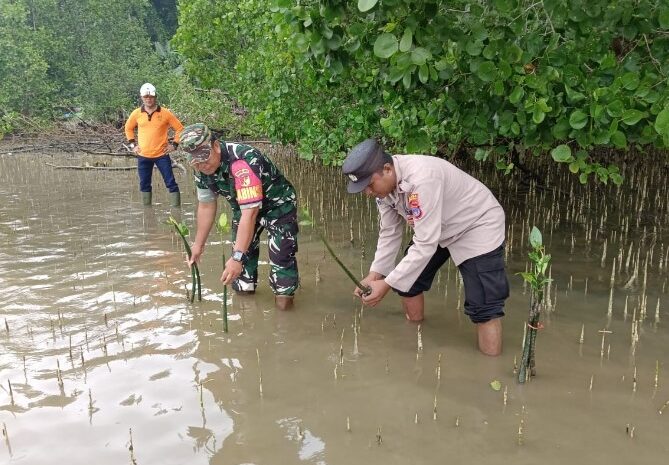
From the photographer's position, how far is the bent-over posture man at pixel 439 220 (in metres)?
3.06

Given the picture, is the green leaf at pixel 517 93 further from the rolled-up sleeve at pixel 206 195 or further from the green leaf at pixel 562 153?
the rolled-up sleeve at pixel 206 195

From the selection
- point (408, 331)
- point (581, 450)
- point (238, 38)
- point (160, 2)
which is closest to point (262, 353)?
point (408, 331)

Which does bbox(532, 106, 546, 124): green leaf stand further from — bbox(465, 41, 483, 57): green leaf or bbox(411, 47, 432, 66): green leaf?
bbox(411, 47, 432, 66): green leaf

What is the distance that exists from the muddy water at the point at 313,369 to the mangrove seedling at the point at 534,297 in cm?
9

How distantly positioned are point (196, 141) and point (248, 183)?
414 mm

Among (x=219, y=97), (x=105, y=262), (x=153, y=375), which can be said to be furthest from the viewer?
(x=219, y=97)

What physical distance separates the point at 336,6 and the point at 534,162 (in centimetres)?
832

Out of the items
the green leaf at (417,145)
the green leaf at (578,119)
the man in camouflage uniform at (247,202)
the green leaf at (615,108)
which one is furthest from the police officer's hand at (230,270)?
the green leaf at (615,108)

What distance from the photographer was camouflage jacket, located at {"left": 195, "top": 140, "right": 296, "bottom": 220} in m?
3.69

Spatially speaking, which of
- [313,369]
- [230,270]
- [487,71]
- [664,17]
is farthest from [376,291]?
[664,17]

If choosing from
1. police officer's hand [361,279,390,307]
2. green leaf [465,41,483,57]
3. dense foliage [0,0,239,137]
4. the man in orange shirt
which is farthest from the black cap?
dense foliage [0,0,239,137]

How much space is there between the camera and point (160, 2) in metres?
35.3

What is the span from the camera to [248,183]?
3686 millimetres

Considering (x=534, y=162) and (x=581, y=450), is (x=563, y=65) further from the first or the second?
(x=534, y=162)
